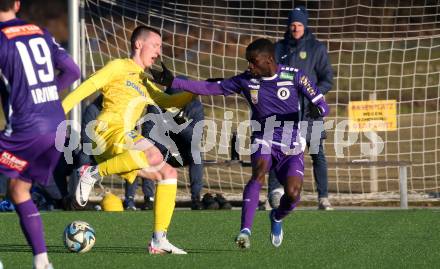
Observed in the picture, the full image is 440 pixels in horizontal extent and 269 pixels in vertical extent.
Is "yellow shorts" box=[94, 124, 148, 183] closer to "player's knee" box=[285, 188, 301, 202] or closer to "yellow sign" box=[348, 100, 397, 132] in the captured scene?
"player's knee" box=[285, 188, 301, 202]

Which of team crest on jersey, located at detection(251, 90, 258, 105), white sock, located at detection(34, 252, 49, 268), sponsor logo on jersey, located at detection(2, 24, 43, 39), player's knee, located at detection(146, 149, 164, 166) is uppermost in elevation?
sponsor logo on jersey, located at detection(2, 24, 43, 39)

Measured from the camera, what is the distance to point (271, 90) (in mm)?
9078

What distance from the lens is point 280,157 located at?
9.09m

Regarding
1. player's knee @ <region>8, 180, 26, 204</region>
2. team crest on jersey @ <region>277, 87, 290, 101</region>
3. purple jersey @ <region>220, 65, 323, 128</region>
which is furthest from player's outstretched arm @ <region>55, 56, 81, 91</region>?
team crest on jersey @ <region>277, 87, 290, 101</region>

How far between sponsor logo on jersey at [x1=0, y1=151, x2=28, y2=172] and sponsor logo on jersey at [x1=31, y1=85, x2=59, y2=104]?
356 mm

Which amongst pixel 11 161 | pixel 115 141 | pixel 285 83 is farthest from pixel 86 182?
pixel 11 161

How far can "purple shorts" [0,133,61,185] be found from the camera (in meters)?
6.87

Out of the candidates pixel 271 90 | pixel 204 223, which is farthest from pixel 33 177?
pixel 204 223

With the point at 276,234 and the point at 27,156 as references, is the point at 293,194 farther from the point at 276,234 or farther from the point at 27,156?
the point at 27,156

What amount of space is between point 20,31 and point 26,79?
0.30m

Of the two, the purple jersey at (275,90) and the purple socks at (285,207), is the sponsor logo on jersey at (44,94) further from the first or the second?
the purple socks at (285,207)

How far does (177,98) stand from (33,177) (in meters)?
2.19

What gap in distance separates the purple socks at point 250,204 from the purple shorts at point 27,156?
83.9 inches

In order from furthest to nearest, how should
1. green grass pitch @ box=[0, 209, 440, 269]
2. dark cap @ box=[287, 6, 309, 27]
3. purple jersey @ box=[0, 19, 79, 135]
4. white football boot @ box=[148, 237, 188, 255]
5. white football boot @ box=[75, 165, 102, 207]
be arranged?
dark cap @ box=[287, 6, 309, 27]
white football boot @ box=[75, 165, 102, 207]
white football boot @ box=[148, 237, 188, 255]
green grass pitch @ box=[0, 209, 440, 269]
purple jersey @ box=[0, 19, 79, 135]
